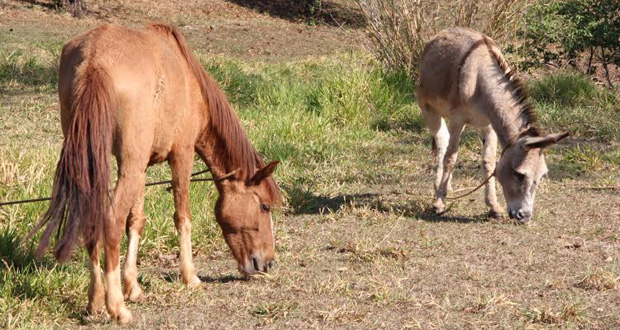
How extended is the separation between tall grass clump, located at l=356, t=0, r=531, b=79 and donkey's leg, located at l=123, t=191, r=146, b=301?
22.0 feet

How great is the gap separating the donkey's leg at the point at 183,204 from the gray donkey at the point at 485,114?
2632 mm

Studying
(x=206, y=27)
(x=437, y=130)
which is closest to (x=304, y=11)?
(x=206, y=27)

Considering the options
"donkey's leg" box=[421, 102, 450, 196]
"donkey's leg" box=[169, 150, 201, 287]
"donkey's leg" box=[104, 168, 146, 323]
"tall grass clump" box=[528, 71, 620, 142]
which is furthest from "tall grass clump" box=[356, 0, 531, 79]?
"donkey's leg" box=[104, 168, 146, 323]

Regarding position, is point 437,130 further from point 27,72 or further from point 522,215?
point 27,72

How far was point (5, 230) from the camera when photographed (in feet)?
18.4

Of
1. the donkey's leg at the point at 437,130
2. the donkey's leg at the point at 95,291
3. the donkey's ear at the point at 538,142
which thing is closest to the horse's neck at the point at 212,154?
the donkey's leg at the point at 95,291

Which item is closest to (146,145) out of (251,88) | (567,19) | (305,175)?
(305,175)

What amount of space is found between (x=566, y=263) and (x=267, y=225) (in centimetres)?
203

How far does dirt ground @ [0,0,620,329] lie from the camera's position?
16.4ft

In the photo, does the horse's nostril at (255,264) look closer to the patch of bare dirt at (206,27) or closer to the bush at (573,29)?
the bush at (573,29)

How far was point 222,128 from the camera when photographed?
545cm

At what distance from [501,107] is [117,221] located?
352 cm

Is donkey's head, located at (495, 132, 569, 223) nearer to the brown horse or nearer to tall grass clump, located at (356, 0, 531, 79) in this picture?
the brown horse

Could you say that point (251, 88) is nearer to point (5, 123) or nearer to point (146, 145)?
point (5, 123)
